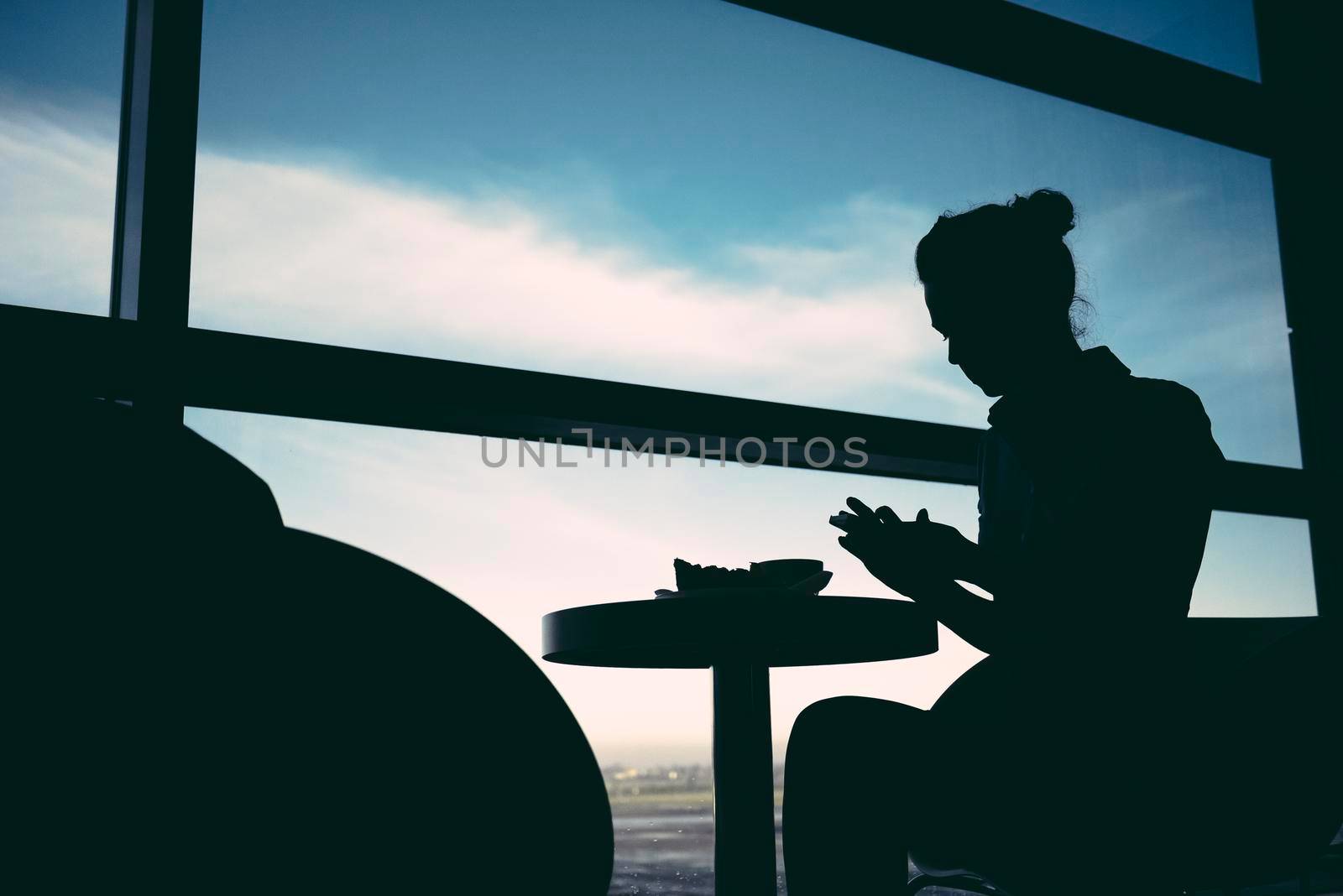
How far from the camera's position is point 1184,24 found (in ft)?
12.9

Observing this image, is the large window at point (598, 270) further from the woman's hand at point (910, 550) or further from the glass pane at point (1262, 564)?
the woman's hand at point (910, 550)

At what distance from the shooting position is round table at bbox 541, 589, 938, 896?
1461mm

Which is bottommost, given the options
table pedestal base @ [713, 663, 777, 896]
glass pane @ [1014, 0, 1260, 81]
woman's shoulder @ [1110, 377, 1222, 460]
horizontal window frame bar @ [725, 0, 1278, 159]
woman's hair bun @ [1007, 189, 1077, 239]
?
table pedestal base @ [713, 663, 777, 896]

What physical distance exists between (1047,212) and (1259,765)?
85 cm

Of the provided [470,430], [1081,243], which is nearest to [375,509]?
[470,430]

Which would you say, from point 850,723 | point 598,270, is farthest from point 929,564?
point 598,270

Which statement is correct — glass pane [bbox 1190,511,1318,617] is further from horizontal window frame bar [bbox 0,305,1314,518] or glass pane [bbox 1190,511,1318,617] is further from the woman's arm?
the woman's arm

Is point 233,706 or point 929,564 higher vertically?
point 929,564

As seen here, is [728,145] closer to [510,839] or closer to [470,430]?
[470,430]

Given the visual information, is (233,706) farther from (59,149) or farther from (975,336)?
(59,149)

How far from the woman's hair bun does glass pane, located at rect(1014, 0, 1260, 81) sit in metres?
2.35

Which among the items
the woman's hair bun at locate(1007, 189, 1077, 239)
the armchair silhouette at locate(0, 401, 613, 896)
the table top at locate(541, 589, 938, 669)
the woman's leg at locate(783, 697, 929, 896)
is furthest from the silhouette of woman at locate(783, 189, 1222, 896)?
the armchair silhouette at locate(0, 401, 613, 896)

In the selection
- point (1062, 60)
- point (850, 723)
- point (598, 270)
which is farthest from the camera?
point (1062, 60)

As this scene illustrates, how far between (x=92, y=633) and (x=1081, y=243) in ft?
11.8
